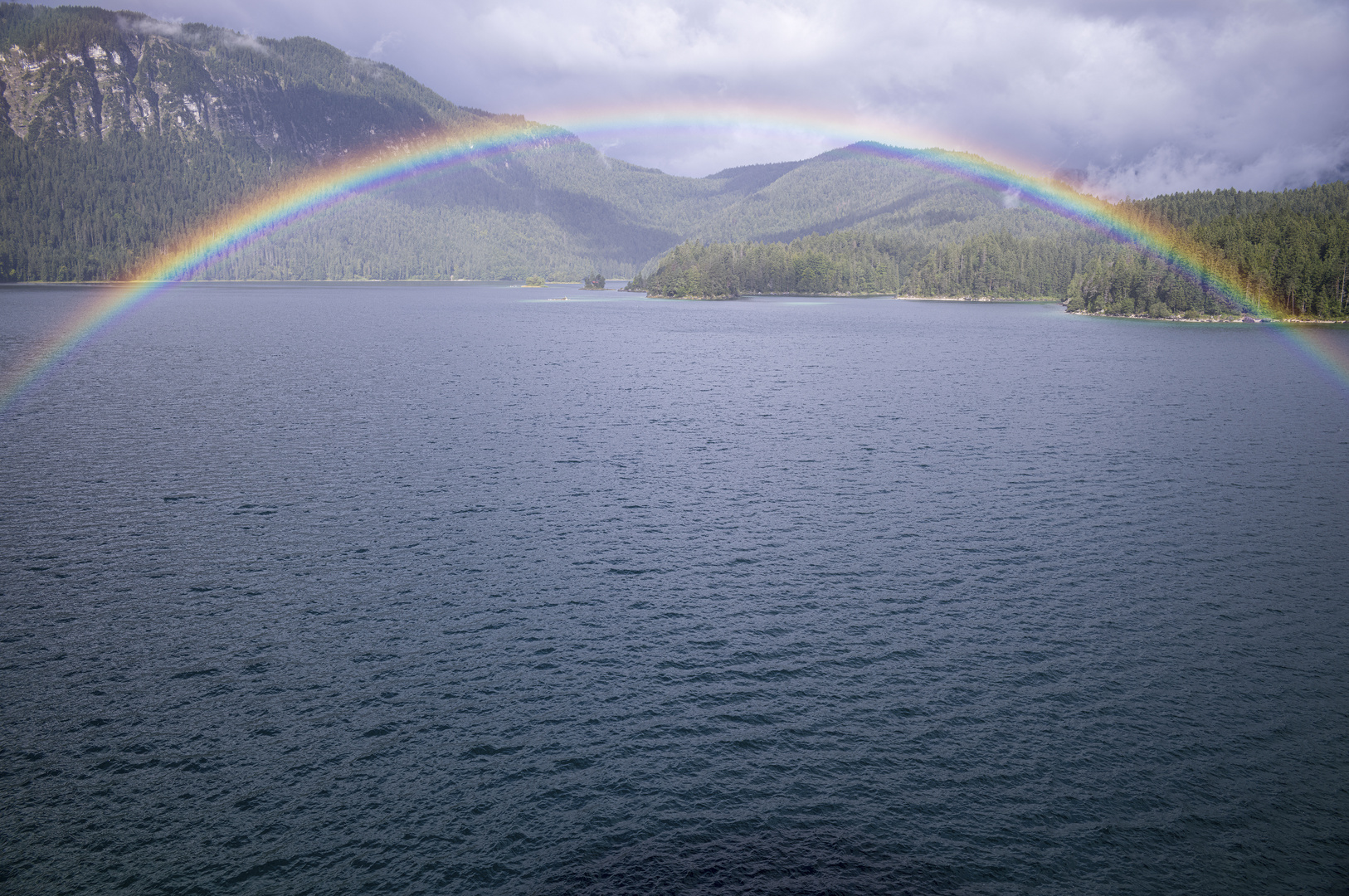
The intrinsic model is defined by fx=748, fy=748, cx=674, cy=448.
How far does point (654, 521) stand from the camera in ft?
145

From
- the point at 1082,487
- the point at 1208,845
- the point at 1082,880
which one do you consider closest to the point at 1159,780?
the point at 1208,845

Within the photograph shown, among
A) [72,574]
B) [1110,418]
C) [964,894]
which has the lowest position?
[964,894]

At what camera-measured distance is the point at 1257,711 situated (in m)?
25.7

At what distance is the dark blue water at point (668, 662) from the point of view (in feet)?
64.8

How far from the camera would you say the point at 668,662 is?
1131 inches

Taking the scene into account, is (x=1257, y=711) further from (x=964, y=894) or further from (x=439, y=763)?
(x=439, y=763)

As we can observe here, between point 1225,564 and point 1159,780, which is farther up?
point 1225,564

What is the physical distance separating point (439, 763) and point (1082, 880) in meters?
18.0

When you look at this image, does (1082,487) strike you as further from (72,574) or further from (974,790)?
(72,574)

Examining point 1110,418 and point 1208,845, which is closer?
point 1208,845

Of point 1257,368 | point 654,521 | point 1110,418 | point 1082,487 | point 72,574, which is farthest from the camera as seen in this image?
point 1257,368

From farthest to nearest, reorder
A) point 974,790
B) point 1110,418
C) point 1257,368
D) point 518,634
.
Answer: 1. point 1257,368
2. point 1110,418
3. point 518,634
4. point 974,790

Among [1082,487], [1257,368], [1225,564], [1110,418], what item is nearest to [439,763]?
[1225,564]

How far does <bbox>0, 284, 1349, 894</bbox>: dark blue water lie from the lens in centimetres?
1977
